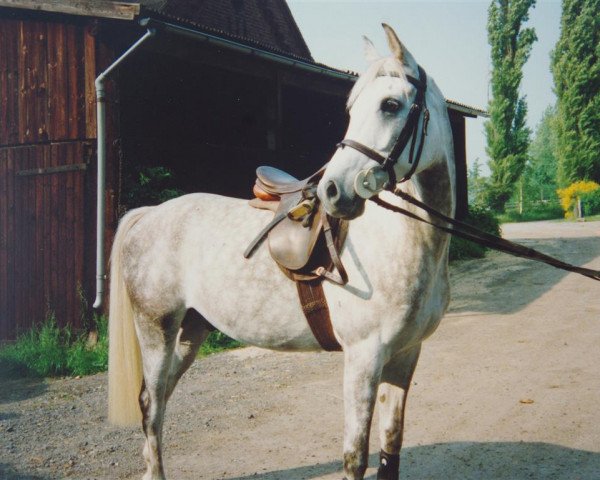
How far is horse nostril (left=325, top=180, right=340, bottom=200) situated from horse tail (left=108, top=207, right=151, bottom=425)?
192 cm

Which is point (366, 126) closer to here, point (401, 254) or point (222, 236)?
point (401, 254)

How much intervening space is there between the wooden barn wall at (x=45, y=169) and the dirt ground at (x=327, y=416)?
176 centimetres

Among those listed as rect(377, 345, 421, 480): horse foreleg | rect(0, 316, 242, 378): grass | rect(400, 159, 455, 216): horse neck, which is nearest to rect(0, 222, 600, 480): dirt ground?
rect(0, 316, 242, 378): grass

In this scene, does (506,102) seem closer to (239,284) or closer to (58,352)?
(58,352)

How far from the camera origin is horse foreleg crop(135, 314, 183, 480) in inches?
131

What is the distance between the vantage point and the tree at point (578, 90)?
26594 mm

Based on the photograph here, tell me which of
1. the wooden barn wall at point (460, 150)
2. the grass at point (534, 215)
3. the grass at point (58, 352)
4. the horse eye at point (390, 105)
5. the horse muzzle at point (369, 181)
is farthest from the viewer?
the grass at point (534, 215)

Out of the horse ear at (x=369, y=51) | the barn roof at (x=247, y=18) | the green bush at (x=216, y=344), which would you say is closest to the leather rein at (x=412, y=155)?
the horse ear at (x=369, y=51)

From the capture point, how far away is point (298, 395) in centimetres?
529

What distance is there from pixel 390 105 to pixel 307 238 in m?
0.76

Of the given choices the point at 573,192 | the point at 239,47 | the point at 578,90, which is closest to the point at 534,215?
the point at 573,192

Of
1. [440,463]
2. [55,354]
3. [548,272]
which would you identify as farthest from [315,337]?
[548,272]

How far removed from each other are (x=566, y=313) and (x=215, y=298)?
6.63 m

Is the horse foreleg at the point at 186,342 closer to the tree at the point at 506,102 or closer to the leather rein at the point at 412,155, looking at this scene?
the leather rein at the point at 412,155
